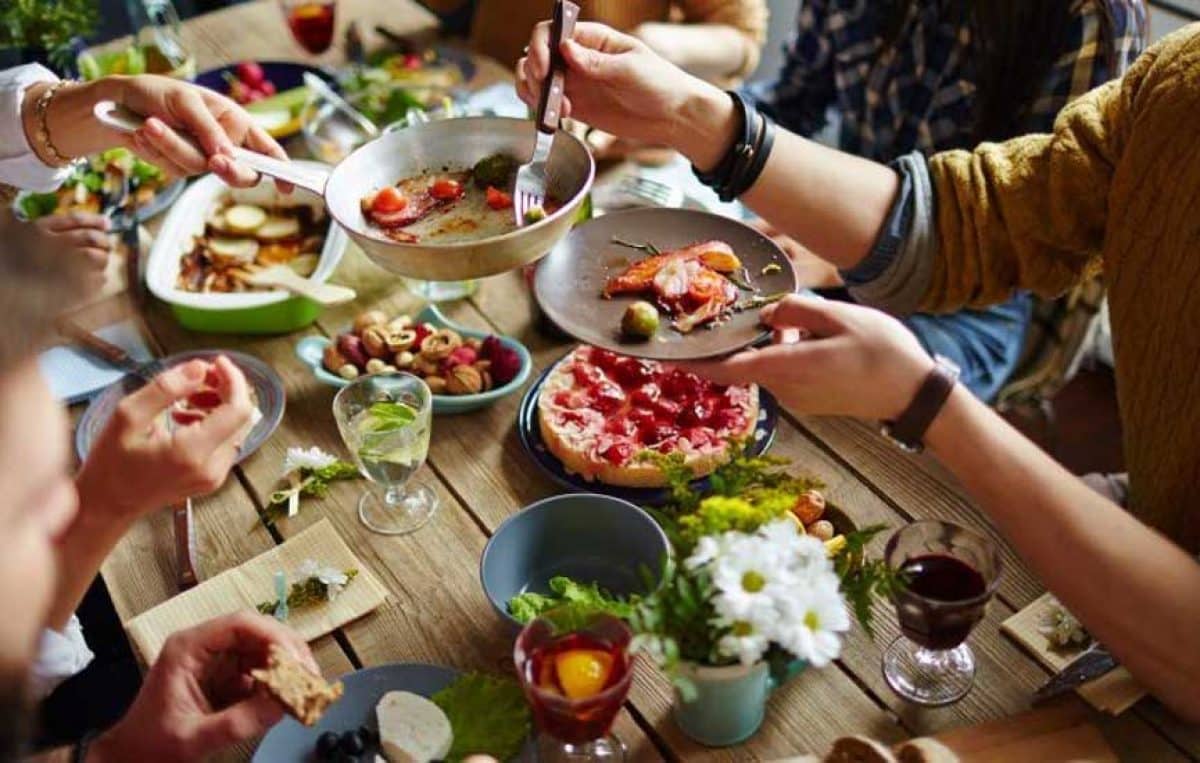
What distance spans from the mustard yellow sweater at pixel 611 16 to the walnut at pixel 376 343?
1.09m

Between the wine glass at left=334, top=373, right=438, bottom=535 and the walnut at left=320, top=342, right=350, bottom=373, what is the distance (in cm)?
18

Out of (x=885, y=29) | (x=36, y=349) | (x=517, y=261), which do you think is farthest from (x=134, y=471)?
(x=885, y=29)

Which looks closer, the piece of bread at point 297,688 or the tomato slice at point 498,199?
the piece of bread at point 297,688

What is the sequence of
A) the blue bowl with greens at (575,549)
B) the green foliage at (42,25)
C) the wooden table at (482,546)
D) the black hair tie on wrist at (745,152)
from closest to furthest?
the wooden table at (482,546) → the blue bowl with greens at (575,549) → the black hair tie on wrist at (745,152) → the green foliage at (42,25)

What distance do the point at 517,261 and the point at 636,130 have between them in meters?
0.42

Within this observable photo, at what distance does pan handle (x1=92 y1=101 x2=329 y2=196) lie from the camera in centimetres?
144

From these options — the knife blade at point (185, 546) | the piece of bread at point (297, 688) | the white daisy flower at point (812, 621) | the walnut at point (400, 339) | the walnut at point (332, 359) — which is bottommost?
the knife blade at point (185, 546)

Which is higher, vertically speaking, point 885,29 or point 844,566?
point 885,29

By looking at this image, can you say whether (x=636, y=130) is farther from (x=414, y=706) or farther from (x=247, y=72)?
(x=247, y=72)

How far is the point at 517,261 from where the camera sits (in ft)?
4.49

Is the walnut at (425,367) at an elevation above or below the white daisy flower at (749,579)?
below

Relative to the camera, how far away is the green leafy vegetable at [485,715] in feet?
3.58

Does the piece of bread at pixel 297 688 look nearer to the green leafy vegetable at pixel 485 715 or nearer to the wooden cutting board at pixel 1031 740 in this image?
the green leafy vegetable at pixel 485 715

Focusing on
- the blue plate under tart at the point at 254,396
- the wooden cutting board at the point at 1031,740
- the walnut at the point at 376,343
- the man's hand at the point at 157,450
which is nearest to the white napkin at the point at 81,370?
the blue plate under tart at the point at 254,396
